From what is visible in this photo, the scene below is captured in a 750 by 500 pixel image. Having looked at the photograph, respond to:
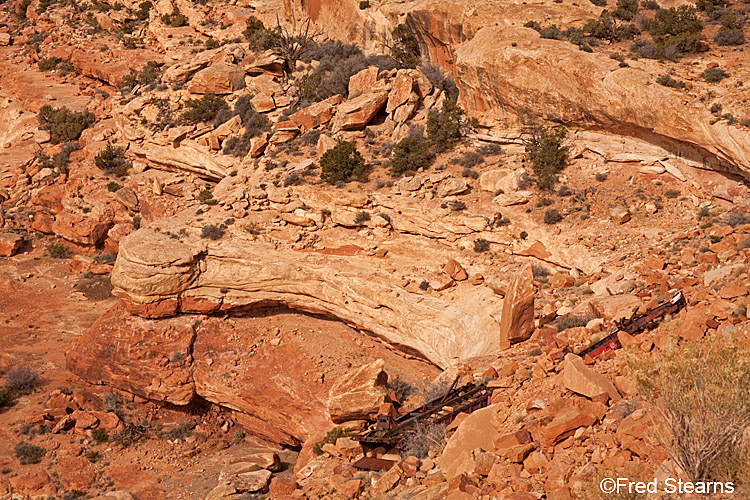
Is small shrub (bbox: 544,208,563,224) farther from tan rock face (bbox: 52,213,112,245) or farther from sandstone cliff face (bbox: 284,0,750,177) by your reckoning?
tan rock face (bbox: 52,213,112,245)

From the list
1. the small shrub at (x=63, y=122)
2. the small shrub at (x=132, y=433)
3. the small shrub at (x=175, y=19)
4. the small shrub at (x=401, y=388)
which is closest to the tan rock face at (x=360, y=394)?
the small shrub at (x=401, y=388)

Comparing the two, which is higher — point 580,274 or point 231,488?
point 580,274

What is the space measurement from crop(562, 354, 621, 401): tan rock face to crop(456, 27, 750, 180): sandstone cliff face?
447 inches

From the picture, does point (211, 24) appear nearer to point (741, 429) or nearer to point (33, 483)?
point (33, 483)

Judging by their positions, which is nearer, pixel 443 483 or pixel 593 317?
pixel 443 483

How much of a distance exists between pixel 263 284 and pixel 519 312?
39.2 ft

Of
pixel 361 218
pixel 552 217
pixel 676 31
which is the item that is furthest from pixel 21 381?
pixel 676 31

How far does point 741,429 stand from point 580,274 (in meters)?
13.2

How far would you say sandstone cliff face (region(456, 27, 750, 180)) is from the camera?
1975cm

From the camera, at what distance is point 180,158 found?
34.9 meters

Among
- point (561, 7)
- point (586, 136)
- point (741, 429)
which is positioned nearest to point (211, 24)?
point (561, 7)

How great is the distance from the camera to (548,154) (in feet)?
79.0

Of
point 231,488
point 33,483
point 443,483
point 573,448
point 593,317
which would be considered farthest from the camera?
point 33,483

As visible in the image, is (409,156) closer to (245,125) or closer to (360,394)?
(245,125)
